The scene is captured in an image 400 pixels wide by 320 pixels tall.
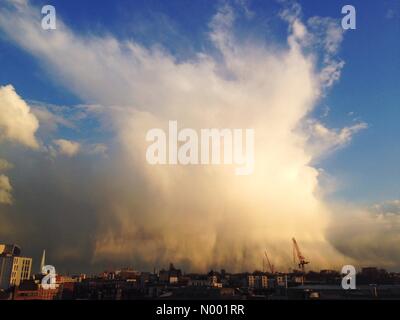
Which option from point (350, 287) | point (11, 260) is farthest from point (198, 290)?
point (11, 260)

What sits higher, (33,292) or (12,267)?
(12,267)

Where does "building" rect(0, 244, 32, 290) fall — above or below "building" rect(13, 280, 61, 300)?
above

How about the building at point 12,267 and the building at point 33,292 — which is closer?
the building at point 33,292

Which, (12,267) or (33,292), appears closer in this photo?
(33,292)

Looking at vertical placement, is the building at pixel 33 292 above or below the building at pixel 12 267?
below

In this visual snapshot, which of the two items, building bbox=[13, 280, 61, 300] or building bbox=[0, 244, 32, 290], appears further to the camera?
building bbox=[0, 244, 32, 290]
